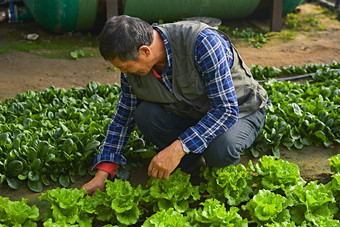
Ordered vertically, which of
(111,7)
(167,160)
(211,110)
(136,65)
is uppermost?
(136,65)

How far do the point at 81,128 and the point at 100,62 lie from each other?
284 cm

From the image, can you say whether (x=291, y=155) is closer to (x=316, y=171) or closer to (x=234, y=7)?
(x=316, y=171)

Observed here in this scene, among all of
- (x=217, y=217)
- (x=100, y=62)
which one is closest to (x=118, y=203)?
(x=217, y=217)

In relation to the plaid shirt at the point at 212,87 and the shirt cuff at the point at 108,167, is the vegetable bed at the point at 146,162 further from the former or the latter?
the plaid shirt at the point at 212,87

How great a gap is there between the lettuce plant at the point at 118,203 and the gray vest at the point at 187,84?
0.66 m

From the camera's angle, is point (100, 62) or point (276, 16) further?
point (276, 16)

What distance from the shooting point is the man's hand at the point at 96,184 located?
3.38 m

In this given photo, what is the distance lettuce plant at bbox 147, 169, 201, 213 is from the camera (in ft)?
10.7

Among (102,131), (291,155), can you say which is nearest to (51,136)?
(102,131)

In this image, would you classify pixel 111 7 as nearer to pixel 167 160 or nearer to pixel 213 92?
pixel 213 92

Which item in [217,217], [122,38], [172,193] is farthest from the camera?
[172,193]

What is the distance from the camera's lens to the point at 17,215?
301 cm

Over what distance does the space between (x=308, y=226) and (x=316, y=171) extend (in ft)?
2.92

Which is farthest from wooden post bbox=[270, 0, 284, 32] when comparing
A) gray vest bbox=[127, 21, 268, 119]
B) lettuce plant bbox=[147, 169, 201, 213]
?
lettuce plant bbox=[147, 169, 201, 213]
